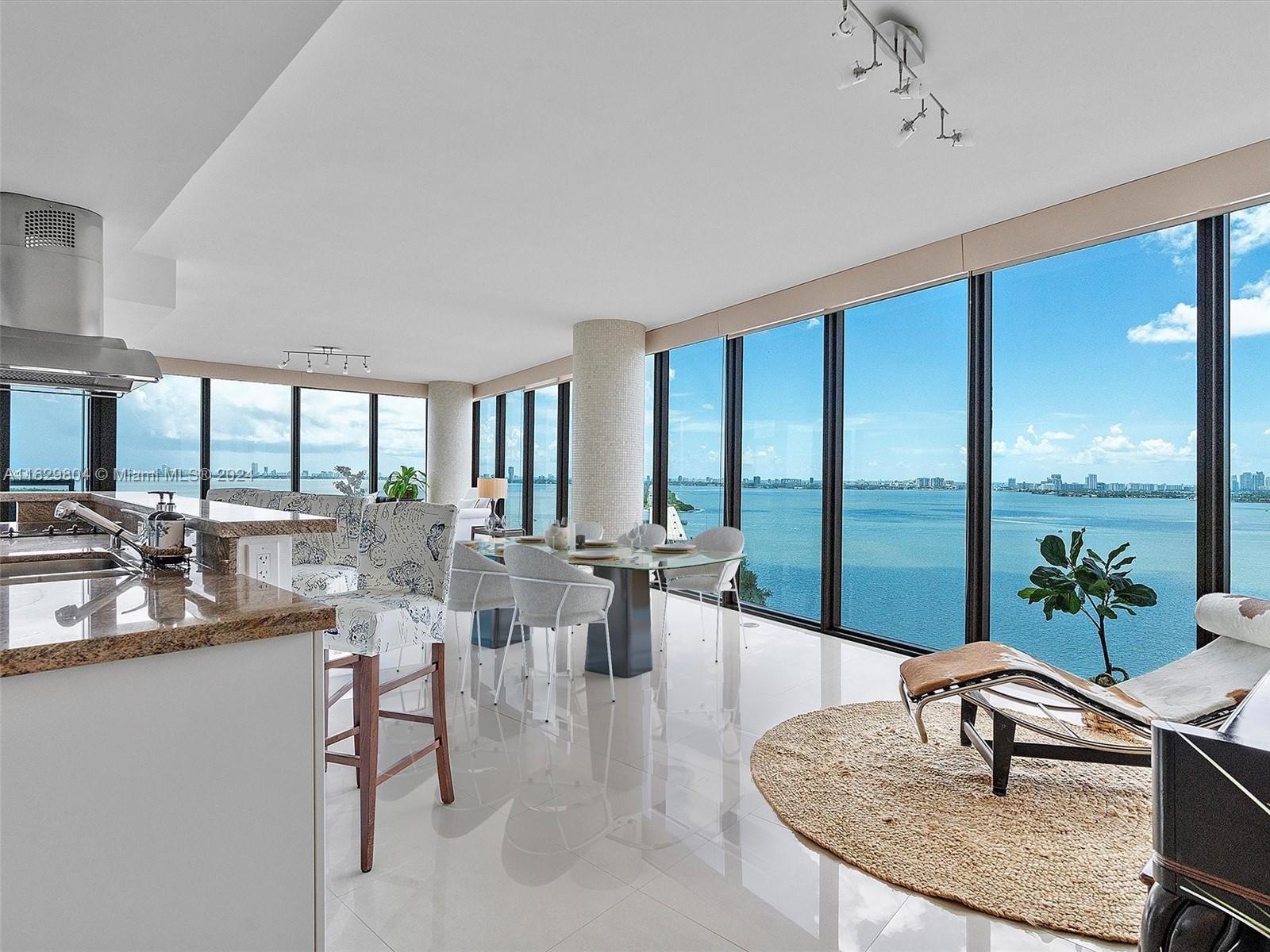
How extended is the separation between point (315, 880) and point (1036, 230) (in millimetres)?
4388

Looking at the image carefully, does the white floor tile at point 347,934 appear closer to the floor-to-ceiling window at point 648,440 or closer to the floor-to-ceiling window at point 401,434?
the floor-to-ceiling window at point 648,440

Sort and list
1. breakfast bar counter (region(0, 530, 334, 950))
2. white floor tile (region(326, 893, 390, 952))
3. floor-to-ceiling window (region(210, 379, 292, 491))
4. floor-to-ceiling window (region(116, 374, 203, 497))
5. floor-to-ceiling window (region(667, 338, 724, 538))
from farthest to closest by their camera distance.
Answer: floor-to-ceiling window (region(210, 379, 292, 491)) → floor-to-ceiling window (region(116, 374, 203, 497)) → floor-to-ceiling window (region(667, 338, 724, 538)) → white floor tile (region(326, 893, 390, 952)) → breakfast bar counter (region(0, 530, 334, 950))

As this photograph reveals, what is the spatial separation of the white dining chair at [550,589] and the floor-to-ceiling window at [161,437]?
286 inches

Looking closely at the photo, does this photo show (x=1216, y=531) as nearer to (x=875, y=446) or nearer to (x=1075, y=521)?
(x=1075, y=521)

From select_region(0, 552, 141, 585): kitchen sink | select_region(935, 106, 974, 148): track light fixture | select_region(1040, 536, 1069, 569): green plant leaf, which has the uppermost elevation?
select_region(935, 106, 974, 148): track light fixture

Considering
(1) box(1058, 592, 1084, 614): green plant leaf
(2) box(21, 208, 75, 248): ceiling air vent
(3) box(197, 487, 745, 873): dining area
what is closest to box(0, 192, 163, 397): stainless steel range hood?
(2) box(21, 208, 75, 248): ceiling air vent

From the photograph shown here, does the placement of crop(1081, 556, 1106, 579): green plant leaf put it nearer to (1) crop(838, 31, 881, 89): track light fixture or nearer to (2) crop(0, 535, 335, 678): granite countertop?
(1) crop(838, 31, 881, 89): track light fixture

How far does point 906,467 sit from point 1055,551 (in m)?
1.31

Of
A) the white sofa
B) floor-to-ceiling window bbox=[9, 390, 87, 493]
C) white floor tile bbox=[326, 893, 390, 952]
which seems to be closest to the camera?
white floor tile bbox=[326, 893, 390, 952]

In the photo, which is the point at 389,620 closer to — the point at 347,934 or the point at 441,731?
the point at 441,731

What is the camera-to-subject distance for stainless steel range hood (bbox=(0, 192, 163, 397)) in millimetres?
2863

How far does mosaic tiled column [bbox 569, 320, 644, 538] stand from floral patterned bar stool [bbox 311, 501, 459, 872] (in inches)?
134

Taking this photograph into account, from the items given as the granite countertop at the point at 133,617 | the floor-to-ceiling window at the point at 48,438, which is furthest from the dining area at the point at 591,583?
the floor-to-ceiling window at the point at 48,438

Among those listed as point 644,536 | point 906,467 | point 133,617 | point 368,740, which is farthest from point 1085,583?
point 133,617
